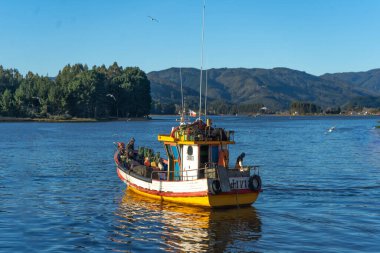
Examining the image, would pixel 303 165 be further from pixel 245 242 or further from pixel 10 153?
pixel 10 153

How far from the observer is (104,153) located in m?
69.9

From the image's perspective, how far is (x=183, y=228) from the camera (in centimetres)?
2673

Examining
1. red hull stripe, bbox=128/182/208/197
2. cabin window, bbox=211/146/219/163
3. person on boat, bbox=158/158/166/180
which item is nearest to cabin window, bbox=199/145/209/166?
cabin window, bbox=211/146/219/163

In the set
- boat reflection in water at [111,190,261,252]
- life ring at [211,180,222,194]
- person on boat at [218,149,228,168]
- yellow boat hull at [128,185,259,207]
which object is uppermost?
person on boat at [218,149,228,168]

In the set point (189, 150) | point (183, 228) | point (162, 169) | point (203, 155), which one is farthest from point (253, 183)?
point (162, 169)

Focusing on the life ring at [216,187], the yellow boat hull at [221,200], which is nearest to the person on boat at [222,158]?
the yellow boat hull at [221,200]

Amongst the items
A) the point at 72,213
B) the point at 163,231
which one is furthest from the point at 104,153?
the point at 163,231

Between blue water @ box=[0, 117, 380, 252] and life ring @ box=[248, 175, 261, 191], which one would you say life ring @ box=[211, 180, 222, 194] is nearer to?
blue water @ box=[0, 117, 380, 252]

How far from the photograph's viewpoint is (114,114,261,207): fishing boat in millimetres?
29156

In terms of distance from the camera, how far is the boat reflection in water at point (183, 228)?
23562 mm

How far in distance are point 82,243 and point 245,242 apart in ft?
25.1

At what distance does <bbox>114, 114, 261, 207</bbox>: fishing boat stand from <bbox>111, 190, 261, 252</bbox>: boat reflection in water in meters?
0.77

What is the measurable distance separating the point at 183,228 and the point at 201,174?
484cm

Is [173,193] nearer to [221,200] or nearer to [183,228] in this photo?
[221,200]
